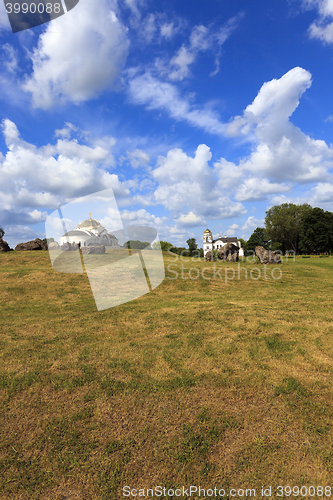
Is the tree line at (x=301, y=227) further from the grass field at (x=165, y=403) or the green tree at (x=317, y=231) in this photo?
the grass field at (x=165, y=403)

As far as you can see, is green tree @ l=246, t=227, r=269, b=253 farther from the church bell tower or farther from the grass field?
the grass field

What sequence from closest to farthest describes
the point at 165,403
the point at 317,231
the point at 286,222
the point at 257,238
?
the point at 165,403 < the point at 317,231 < the point at 286,222 < the point at 257,238

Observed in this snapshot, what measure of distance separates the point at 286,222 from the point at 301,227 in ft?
14.2

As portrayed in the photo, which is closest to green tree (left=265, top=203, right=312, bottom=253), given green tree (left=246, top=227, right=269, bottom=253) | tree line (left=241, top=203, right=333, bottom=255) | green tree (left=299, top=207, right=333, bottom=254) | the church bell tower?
tree line (left=241, top=203, right=333, bottom=255)

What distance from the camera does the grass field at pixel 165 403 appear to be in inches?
148

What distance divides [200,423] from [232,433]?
0.59 meters

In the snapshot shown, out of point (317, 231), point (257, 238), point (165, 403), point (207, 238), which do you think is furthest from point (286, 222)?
point (165, 403)

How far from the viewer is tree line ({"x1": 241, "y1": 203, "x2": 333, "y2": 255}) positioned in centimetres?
6434

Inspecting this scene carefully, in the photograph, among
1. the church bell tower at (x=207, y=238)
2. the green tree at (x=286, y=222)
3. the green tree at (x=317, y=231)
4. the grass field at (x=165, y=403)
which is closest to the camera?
the grass field at (x=165, y=403)

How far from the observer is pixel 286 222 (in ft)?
218

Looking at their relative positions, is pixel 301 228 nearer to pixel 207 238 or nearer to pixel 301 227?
pixel 301 227

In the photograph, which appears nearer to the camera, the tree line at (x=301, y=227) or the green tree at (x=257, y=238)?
the tree line at (x=301, y=227)

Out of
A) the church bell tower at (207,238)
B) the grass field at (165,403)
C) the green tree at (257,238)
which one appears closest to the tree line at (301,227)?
the green tree at (257,238)

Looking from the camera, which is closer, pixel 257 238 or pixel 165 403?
pixel 165 403
